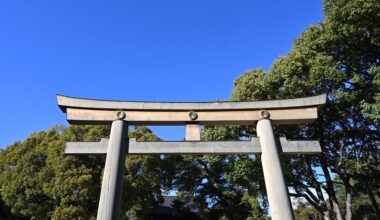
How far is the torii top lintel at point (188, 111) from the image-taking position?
6570 mm

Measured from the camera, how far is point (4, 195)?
15.9 metres

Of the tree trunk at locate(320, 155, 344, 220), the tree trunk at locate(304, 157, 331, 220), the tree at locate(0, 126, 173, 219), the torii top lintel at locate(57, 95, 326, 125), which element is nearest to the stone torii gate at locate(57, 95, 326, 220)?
the torii top lintel at locate(57, 95, 326, 125)

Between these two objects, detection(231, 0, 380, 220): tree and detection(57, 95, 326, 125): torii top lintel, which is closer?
detection(57, 95, 326, 125): torii top lintel

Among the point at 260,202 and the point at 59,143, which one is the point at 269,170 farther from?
the point at 59,143

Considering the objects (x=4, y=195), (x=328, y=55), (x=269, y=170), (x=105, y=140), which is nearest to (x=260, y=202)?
(x=328, y=55)

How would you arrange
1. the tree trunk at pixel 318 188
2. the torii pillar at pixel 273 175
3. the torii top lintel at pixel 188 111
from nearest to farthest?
the torii pillar at pixel 273 175
the torii top lintel at pixel 188 111
the tree trunk at pixel 318 188

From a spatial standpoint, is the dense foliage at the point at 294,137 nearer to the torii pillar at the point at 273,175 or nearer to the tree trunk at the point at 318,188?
the tree trunk at the point at 318,188

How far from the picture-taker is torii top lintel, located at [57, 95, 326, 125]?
6570mm

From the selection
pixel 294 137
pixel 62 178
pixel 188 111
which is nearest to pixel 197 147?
pixel 188 111

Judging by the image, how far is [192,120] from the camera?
21.5ft

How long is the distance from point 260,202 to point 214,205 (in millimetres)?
7216

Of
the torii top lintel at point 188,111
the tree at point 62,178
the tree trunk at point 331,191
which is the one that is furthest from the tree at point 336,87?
the tree at point 62,178

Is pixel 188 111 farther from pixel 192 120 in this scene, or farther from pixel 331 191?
pixel 331 191

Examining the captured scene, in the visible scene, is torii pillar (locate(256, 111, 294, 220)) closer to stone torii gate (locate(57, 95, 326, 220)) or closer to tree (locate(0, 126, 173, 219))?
stone torii gate (locate(57, 95, 326, 220))
